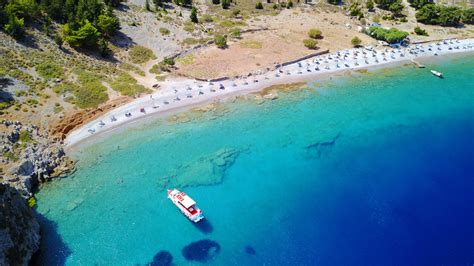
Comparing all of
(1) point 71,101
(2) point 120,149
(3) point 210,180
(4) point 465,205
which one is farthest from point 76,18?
(4) point 465,205

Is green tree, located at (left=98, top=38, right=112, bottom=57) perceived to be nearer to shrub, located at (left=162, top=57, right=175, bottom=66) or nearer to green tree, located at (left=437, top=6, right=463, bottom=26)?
shrub, located at (left=162, top=57, right=175, bottom=66)

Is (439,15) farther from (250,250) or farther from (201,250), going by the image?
(201,250)

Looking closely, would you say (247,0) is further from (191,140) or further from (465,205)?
(465,205)

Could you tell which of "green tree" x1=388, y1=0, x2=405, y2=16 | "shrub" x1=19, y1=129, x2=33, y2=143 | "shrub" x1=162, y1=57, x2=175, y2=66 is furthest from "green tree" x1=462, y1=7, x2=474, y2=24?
"shrub" x1=19, y1=129, x2=33, y2=143

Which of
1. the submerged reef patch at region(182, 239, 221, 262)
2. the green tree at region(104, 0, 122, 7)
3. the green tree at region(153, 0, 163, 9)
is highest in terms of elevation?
the green tree at region(104, 0, 122, 7)

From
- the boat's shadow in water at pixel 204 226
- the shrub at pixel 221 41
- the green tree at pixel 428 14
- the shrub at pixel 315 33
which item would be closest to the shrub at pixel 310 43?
the shrub at pixel 315 33

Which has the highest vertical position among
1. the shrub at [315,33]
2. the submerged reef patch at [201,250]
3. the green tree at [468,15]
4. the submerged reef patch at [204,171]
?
the green tree at [468,15]

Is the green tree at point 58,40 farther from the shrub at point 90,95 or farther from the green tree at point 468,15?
the green tree at point 468,15
